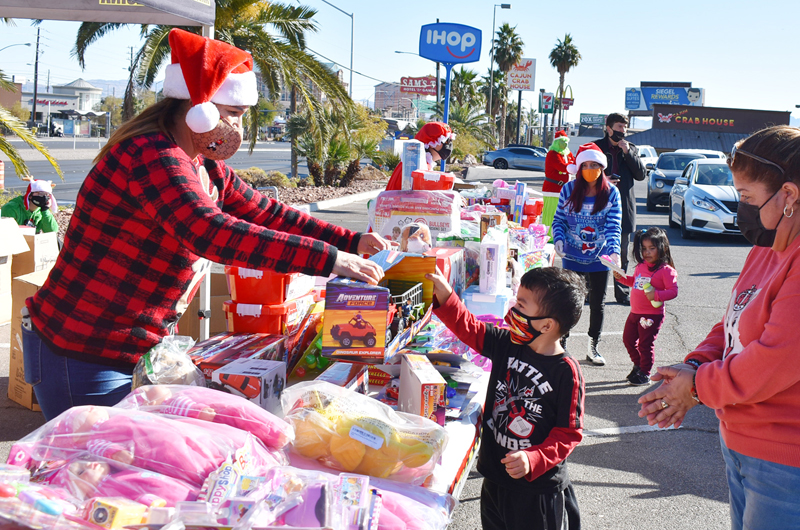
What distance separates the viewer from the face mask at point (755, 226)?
1.97 meters

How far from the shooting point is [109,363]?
212 centimetres

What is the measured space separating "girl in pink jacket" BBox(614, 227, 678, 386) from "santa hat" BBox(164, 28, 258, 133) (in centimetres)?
404

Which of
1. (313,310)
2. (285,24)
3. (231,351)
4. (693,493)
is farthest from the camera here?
(285,24)

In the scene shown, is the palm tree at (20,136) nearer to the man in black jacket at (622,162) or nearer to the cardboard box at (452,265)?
the man in black jacket at (622,162)

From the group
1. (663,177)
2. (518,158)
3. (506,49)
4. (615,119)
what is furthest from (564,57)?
(615,119)

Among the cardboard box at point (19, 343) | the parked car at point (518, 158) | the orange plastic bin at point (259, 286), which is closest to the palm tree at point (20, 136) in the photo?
the cardboard box at point (19, 343)

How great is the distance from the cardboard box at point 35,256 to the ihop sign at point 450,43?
19.9ft

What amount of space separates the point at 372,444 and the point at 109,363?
0.91 metres

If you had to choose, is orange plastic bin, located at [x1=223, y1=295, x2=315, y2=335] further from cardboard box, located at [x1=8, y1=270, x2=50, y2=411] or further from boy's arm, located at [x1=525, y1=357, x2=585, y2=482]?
cardboard box, located at [x1=8, y1=270, x2=50, y2=411]

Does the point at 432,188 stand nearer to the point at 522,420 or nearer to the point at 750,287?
the point at 522,420

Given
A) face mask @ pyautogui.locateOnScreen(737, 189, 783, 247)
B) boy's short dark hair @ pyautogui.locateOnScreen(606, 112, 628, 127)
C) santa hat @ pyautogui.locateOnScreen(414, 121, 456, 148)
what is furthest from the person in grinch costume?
face mask @ pyautogui.locateOnScreen(737, 189, 783, 247)

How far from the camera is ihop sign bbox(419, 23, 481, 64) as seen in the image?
1011 cm

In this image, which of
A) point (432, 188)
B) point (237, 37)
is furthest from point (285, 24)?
point (432, 188)

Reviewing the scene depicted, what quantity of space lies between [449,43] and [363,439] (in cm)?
923
